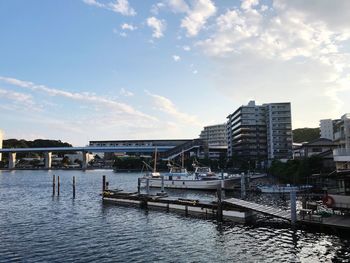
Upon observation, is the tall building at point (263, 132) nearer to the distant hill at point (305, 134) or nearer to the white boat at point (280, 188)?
the distant hill at point (305, 134)

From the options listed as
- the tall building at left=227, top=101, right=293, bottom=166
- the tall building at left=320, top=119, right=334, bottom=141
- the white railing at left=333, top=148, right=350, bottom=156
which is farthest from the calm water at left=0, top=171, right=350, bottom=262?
the tall building at left=320, top=119, right=334, bottom=141

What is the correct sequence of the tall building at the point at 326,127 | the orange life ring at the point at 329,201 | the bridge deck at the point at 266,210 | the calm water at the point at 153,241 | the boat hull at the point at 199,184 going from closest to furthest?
1. the calm water at the point at 153,241
2. the orange life ring at the point at 329,201
3. the bridge deck at the point at 266,210
4. the boat hull at the point at 199,184
5. the tall building at the point at 326,127

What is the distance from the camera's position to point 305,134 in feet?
620

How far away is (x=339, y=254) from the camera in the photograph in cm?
2397

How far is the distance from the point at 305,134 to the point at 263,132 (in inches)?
1761

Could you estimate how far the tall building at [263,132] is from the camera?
148750mm

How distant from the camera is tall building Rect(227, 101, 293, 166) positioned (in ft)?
488

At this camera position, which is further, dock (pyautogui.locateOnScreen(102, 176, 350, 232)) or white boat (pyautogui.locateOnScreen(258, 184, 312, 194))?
white boat (pyautogui.locateOnScreen(258, 184, 312, 194))

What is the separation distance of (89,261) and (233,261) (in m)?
9.83

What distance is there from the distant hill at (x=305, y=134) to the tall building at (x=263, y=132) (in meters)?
38.3

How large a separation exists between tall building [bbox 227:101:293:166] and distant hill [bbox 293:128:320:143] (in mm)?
38273

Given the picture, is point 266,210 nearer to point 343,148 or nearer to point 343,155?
point 343,155

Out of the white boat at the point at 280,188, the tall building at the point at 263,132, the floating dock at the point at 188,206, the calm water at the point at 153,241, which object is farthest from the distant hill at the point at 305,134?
the calm water at the point at 153,241

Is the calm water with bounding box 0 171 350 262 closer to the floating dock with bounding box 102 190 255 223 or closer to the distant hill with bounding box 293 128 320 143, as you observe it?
the floating dock with bounding box 102 190 255 223
